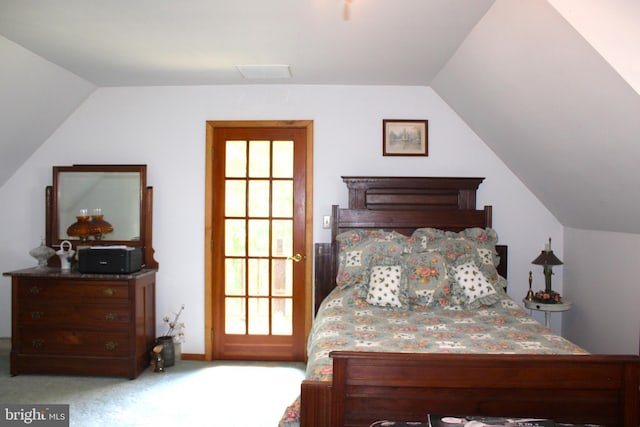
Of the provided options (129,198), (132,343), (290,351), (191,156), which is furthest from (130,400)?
(191,156)

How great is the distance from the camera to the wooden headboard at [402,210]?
12.9 ft

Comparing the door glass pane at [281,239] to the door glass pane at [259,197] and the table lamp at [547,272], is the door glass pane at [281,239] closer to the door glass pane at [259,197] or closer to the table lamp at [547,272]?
the door glass pane at [259,197]

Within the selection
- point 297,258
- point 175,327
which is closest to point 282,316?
point 297,258

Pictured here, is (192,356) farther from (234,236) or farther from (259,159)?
(259,159)

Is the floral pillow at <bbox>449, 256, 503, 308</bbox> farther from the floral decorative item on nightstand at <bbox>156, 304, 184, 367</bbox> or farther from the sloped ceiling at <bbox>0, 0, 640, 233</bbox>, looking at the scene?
the floral decorative item on nightstand at <bbox>156, 304, 184, 367</bbox>

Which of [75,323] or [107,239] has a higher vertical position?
[107,239]

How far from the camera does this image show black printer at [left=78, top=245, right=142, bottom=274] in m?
3.68

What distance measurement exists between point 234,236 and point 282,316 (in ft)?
2.64

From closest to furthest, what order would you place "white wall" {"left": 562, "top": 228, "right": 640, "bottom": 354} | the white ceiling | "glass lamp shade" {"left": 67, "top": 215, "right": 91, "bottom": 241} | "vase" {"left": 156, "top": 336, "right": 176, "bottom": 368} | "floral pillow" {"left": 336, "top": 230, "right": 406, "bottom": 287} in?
the white ceiling → "white wall" {"left": 562, "top": 228, "right": 640, "bottom": 354} → "floral pillow" {"left": 336, "top": 230, "right": 406, "bottom": 287} → "vase" {"left": 156, "top": 336, "right": 176, "bottom": 368} → "glass lamp shade" {"left": 67, "top": 215, "right": 91, "bottom": 241}

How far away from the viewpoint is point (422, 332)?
2.67 meters

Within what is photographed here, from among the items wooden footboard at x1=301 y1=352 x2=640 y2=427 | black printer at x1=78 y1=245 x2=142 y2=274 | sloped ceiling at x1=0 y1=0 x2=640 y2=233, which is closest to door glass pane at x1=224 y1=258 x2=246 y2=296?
black printer at x1=78 y1=245 x2=142 y2=274

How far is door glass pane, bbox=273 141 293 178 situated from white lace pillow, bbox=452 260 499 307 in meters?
1.64

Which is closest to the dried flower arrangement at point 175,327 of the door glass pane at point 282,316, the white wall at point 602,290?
the door glass pane at point 282,316

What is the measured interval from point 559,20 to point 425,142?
1971 millimetres
